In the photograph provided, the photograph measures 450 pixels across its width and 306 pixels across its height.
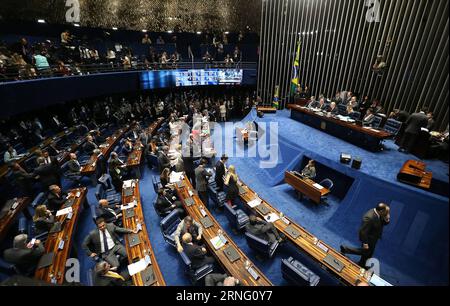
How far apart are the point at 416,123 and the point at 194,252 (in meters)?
7.04

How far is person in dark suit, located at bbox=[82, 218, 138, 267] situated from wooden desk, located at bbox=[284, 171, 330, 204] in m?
5.20

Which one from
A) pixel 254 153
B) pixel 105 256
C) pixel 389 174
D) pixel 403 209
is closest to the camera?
pixel 105 256

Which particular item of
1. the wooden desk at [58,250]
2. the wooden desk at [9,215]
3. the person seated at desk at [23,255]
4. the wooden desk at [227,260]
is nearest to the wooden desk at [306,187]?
the wooden desk at [227,260]

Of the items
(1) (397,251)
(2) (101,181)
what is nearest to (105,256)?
(2) (101,181)

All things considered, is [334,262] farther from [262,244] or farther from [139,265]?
[139,265]

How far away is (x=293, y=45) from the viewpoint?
45.1 feet

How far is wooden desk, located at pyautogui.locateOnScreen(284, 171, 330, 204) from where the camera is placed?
6.70 metres

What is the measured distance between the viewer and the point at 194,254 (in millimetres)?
4406

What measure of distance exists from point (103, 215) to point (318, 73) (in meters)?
12.5

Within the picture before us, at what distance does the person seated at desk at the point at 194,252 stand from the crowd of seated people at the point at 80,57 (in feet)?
28.1

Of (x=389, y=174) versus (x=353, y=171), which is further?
(x=353, y=171)

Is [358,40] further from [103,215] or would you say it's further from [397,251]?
[103,215]

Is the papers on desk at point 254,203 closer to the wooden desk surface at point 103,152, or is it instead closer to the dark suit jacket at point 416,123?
the dark suit jacket at point 416,123

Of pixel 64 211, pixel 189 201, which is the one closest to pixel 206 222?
pixel 189 201
